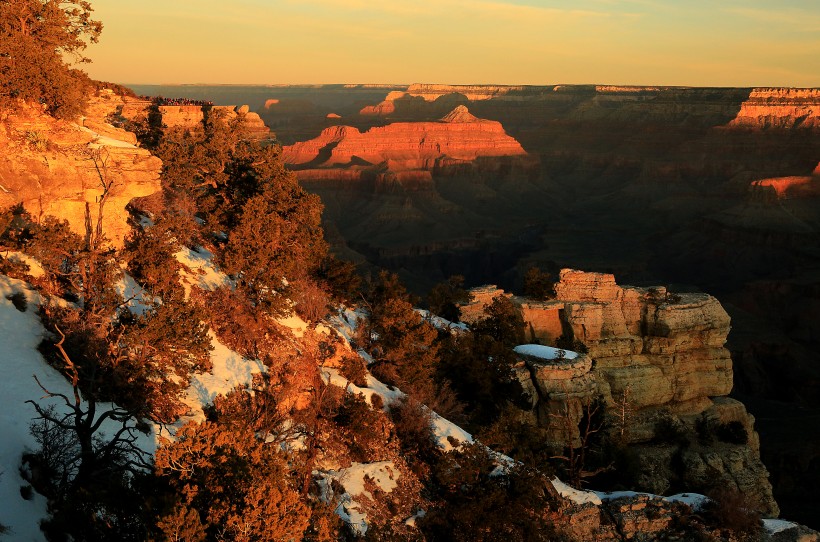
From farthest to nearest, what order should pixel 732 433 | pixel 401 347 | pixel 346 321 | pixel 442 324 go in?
pixel 732 433, pixel 442 324, pixel 346 321, pixel 401 347

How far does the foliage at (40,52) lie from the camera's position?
63.9 feet

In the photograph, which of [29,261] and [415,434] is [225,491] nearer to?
[415,434]

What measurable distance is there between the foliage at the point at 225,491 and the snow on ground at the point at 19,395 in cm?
241

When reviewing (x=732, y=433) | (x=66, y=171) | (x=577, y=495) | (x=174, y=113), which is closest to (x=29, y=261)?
(x=66, y=171)

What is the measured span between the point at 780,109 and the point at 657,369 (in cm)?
14681

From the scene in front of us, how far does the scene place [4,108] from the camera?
765 inches

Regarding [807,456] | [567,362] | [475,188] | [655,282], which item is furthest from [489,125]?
[567,362]

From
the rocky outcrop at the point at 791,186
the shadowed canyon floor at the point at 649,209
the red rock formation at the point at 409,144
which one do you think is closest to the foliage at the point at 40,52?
the shadowed canyon floor at the point at 649,209

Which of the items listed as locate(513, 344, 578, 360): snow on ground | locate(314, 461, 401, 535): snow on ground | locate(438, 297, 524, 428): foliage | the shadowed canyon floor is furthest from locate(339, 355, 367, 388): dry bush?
the shadowed canyon floor

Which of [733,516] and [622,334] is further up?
[733,516]

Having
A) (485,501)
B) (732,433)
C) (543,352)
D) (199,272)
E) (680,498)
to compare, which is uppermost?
(199,272)

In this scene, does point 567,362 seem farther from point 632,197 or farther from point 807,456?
point 632,197

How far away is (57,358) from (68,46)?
1088 cm

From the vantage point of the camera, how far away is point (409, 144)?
169 meters
